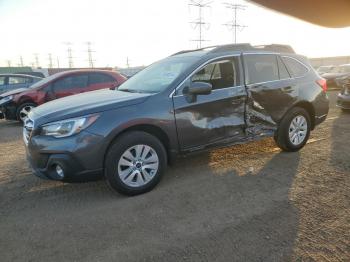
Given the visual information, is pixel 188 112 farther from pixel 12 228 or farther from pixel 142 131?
pixel 12 228

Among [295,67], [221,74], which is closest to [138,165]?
[221,74]

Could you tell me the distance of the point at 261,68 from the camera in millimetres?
4832

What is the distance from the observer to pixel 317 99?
5406 millimetres

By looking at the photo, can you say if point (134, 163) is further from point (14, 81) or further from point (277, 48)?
point (14, 81)

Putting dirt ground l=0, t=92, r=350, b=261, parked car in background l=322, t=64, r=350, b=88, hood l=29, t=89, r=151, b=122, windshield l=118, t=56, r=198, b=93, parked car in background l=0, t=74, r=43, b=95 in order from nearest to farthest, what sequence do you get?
dirt ground l=0, t=92, r=350, b=261, hood l=29, t=89, r=151, b=122, windshield l=118, t=56, r=198, b=93, parked car in background l=0, t=74, r=43, b=95, parked car in background l=322, t=64, r=350, b=88

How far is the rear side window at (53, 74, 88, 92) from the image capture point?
9031 millimetres

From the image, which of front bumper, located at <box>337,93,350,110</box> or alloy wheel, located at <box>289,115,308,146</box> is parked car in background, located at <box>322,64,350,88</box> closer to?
front bumper, located at <box>337,93,350,110</box>

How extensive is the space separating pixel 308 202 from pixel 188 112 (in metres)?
1.73

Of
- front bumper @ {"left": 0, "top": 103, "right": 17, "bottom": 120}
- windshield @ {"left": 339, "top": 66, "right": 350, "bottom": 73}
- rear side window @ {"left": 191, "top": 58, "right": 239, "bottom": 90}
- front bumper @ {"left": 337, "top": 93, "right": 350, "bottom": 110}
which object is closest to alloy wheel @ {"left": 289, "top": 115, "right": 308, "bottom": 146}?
rear side window @ {"left": 191, "top": 58, "right": 239, "bottom": 90}

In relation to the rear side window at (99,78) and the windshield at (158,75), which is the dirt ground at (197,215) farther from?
the rear side window at (99,78)

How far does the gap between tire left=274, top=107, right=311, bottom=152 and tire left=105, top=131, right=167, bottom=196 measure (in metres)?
2.16

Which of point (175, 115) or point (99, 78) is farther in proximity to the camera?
point (99, 78)

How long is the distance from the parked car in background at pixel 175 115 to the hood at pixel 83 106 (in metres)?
0.01

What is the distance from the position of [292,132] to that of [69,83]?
633 cm
